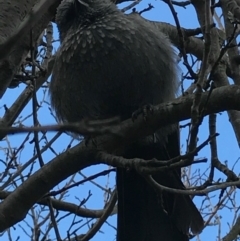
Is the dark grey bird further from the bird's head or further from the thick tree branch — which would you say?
the thick tree branch

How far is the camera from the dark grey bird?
383 centimetres

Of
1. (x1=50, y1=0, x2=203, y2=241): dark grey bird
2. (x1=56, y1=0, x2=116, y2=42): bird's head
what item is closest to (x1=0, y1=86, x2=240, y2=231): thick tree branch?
(x1=50, y1=0, x2=203, y2=241): dark grey bird

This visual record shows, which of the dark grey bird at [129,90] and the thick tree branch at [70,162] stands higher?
the dark grey bird at [129,90]

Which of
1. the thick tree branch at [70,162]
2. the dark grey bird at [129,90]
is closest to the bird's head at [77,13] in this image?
the dark grey bird at [129,90]

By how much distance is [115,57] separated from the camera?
3.85 metres

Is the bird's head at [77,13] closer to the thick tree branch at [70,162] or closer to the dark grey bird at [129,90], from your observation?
the dark grey bird at [129,90]

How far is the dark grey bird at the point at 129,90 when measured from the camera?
12.6 feet

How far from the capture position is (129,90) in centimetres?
385

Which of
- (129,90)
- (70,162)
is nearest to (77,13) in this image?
(129,90)

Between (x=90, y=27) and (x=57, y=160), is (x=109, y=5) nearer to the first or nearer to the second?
(x=90, y=27)

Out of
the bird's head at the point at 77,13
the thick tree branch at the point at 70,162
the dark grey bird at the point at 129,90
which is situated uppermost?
the bird's head at the point at 77,13

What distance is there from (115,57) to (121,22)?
39cm

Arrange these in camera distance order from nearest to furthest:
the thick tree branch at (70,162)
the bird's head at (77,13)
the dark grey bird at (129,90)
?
the thick tree branch at (70,162) → the dark grey bird at (129,90) → the bird's head at (77,13)

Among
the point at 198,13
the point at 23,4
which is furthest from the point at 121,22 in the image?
the point at 23,4
